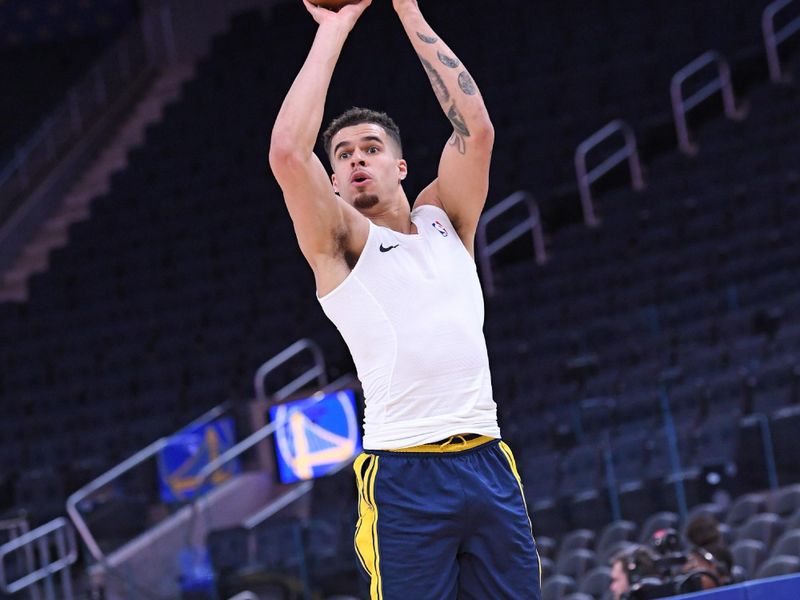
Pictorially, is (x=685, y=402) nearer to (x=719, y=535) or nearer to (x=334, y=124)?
(x=719, y=535)

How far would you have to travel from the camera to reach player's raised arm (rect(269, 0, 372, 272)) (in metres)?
3.34

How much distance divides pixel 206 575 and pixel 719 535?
196 inches

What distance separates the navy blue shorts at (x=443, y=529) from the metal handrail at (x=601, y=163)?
38.3 ft

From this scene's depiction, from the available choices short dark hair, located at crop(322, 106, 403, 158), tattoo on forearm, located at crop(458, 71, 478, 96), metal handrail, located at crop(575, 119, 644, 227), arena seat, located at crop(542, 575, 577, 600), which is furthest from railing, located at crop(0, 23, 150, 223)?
tattoo on forearm, located at crop(458, 71, 478, 96)

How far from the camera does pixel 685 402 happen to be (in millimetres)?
10438

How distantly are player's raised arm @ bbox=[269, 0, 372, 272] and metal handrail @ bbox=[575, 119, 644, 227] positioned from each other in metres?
11.7

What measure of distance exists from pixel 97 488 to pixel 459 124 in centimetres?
A: 908

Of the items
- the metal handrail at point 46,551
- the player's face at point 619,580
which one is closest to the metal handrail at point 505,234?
the metal handrail at point 46,551

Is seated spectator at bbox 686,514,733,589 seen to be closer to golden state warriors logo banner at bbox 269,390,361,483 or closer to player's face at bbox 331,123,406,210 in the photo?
player's face at bbox 331,123,406,210

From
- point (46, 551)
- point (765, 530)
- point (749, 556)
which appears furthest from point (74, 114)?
point (749, 556)

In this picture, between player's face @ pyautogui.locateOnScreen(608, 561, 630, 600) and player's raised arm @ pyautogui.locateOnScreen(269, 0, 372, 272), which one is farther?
player's face @ pyautogui.locateOnScreen(608, 561, 630, 600)

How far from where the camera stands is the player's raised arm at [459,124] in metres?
3.72

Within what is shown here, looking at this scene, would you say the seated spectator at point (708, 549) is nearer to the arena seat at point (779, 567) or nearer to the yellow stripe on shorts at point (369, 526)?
the arena seat at point (779, 567)

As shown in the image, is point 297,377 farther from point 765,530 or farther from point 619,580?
point 619,580
